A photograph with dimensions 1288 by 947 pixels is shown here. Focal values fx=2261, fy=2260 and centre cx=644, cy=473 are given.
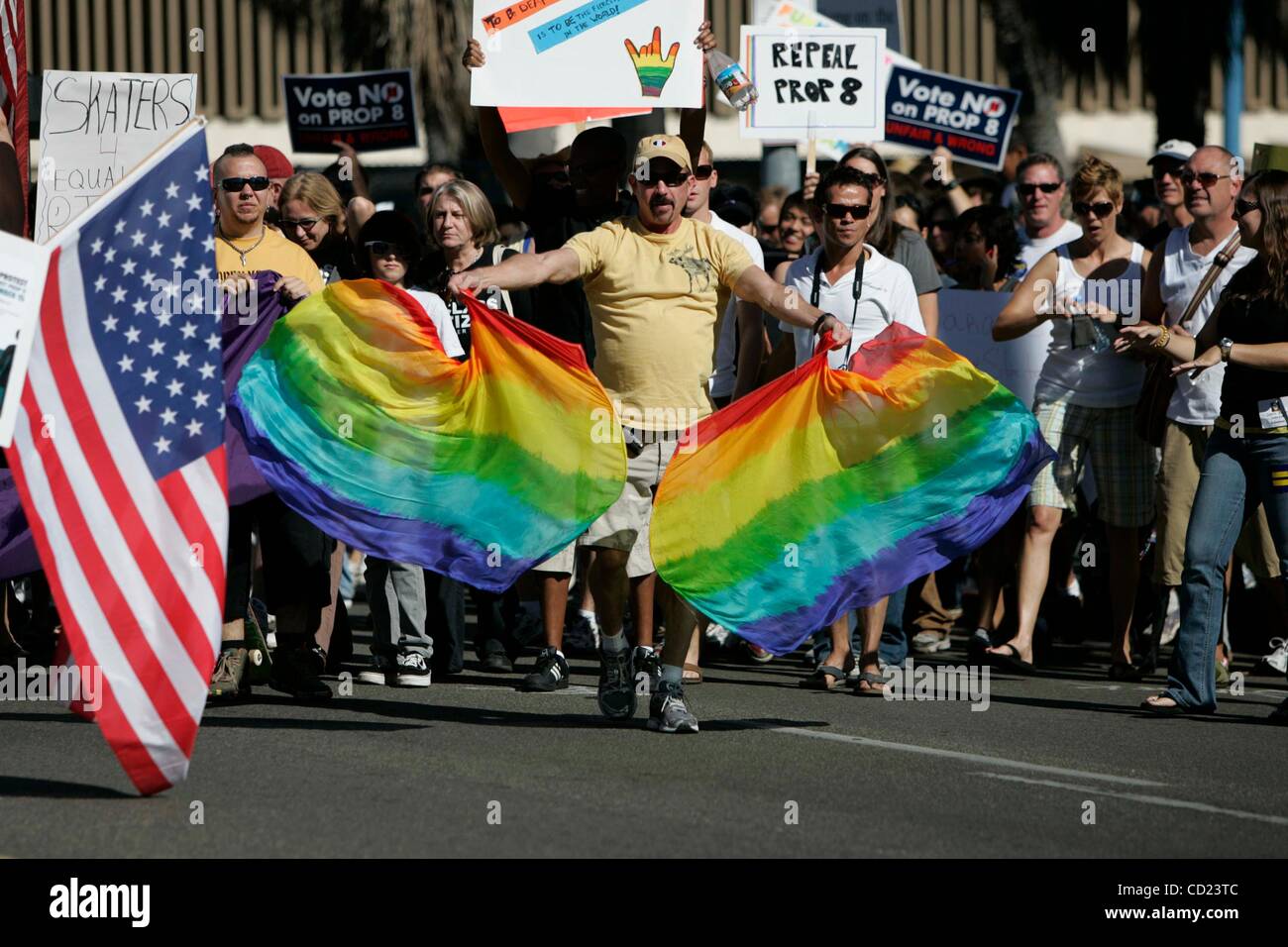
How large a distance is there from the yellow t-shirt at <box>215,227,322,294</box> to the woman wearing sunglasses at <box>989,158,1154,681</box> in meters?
3.63

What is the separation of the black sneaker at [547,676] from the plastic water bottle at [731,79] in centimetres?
282

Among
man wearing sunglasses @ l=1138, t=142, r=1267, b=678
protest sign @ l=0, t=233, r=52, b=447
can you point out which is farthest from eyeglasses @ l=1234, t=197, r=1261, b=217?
protest sign @ l=0, t=233, r=52, b=447

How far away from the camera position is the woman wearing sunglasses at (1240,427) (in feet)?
31.3

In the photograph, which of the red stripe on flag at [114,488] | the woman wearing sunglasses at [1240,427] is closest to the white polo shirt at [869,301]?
the woman wearing sunglasses at [1240,427]

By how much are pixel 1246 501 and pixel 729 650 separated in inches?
144

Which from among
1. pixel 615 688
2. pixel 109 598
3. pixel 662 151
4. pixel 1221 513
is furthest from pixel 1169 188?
pixel 109 598

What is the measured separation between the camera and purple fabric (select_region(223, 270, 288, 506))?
9.92 metres

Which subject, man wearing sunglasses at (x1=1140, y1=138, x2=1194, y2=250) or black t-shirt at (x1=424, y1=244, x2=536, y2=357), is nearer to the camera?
black t-shirt at (x1=424, y1=244, x2=536, y2=357)

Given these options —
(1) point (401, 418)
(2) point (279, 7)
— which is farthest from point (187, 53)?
(1) point (401, 418)

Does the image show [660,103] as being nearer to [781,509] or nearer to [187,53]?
[781,509]

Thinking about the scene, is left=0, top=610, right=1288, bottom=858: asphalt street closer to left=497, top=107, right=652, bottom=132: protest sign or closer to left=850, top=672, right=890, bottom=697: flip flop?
left=850, top=672, right=890, bottom=697: flip flop

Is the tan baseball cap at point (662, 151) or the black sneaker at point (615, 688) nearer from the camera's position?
the tan baseball cap at point (662, 151)

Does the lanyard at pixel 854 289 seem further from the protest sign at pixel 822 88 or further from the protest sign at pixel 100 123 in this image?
the protest sign at pixel 822 88

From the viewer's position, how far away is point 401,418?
938 cm
